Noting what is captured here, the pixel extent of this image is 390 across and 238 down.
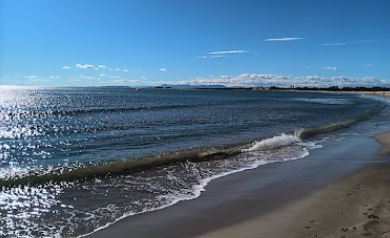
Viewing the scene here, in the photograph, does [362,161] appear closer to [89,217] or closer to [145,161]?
[145,161]

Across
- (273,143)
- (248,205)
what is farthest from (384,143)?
(248,205)

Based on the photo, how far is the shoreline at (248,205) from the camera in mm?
7180

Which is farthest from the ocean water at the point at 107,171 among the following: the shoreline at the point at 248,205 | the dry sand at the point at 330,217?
the dry sand at the point at 330,217

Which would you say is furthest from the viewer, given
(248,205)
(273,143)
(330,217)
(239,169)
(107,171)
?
(273,143)

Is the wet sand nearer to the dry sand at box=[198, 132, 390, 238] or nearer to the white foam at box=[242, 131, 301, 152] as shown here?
the white foam at box=[242, 131, 301, 152]

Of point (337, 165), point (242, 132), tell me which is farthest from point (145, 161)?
point (242, 132)

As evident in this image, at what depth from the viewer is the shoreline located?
23.6 ft

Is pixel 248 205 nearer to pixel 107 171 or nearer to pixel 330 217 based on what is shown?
pixel 330 217

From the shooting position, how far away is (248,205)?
8.97m

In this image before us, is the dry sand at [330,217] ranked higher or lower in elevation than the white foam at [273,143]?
higher

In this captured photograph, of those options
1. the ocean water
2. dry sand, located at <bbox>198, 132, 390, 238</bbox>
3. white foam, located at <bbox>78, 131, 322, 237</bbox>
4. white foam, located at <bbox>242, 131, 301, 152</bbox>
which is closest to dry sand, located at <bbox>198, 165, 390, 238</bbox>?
dry sand, located at <bbox>198, 132, 390, 238</bbox>

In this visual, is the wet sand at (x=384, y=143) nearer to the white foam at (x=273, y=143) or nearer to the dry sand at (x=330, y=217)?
the white foam at (x=273, y=143)

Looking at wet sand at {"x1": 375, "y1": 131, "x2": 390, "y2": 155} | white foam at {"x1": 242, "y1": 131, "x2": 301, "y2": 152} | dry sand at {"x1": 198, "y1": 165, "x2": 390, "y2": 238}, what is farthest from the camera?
white foam at {"x1": 242, "y1": 131, "x2": 301, "y2": 152}

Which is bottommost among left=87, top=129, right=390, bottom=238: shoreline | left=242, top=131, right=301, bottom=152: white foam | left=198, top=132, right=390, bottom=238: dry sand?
left=242, top=131, right=301, bottom=152: white foam
